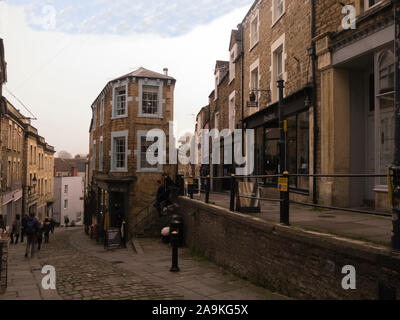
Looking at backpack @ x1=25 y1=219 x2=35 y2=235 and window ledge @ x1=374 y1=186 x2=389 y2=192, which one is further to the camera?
backpack @ x1=25 y1=219 x2=35 y2=235

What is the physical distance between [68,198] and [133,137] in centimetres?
4016

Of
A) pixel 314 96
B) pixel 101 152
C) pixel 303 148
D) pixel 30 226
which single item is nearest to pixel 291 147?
pixel 303 148

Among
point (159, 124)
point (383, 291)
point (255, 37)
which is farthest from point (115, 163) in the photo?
point (383, 291)

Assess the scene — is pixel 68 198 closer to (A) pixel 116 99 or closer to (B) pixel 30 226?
(A) pixel 116 99

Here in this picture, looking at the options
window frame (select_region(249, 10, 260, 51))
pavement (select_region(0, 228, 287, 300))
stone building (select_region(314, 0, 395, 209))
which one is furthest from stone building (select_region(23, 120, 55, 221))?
stone building (select_region(314, 0, 395, 209))

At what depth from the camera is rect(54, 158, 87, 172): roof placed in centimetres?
6112

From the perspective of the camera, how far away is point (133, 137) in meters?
18.4

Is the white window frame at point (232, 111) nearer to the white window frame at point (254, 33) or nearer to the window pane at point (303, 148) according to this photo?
the white window frame at point (254, 33)

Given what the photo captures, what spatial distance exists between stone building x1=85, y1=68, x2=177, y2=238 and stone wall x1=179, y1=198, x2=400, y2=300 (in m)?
9.71

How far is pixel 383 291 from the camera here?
3.77 metres

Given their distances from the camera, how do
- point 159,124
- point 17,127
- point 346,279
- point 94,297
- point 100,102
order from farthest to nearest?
point 17,127
point 100,102
point 159,124
point 94,297
point 346,279

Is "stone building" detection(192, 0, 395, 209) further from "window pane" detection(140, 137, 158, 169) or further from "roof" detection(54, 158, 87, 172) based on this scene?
"roof" detection(54, 158, 87, 172)

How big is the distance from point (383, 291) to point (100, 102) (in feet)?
71.3
